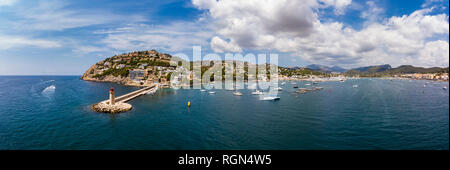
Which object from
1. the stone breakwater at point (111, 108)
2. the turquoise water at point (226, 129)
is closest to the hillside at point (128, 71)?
the stone breakwater at point (111, 108)

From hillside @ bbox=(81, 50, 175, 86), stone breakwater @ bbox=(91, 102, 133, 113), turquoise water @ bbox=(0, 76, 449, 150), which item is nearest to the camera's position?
turquoise water @ bbox=(0, 76, 449, 150)

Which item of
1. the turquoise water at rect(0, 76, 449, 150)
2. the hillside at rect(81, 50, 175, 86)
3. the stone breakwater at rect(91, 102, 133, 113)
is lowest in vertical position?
the turquoise water at rect(0, 76, 449, 150)

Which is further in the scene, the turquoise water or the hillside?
the hillside

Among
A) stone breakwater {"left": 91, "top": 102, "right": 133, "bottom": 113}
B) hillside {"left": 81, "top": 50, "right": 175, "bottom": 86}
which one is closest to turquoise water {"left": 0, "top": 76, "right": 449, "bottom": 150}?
stone breakwater {"left": 91, "top": 102, "right": 133, "bottom": 113}

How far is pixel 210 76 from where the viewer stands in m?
125

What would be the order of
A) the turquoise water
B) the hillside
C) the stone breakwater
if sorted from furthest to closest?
1. the hillside
2. the stone breakwater
3. the turquoise water

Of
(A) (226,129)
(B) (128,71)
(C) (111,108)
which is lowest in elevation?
(A) (226,129)

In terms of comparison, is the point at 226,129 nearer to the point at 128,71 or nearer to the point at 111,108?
the point at 111,108

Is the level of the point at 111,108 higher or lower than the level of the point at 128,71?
lower

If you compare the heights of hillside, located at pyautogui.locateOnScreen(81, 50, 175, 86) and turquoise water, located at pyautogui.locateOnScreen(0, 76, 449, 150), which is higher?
hillside, located at pyautogui.locateOnScreen(81, 50, 175, 86)

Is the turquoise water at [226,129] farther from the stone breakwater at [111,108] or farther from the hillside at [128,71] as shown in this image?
the hillside at [128,71]

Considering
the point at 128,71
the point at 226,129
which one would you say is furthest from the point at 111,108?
the point at 128,71

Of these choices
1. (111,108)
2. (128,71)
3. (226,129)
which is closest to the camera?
(226,129)

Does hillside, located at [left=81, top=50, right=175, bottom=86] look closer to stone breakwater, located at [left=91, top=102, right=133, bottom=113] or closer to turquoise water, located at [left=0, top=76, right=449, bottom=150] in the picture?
stone breakwater, located at [left=91, top=102, right=133, bottom=113]
